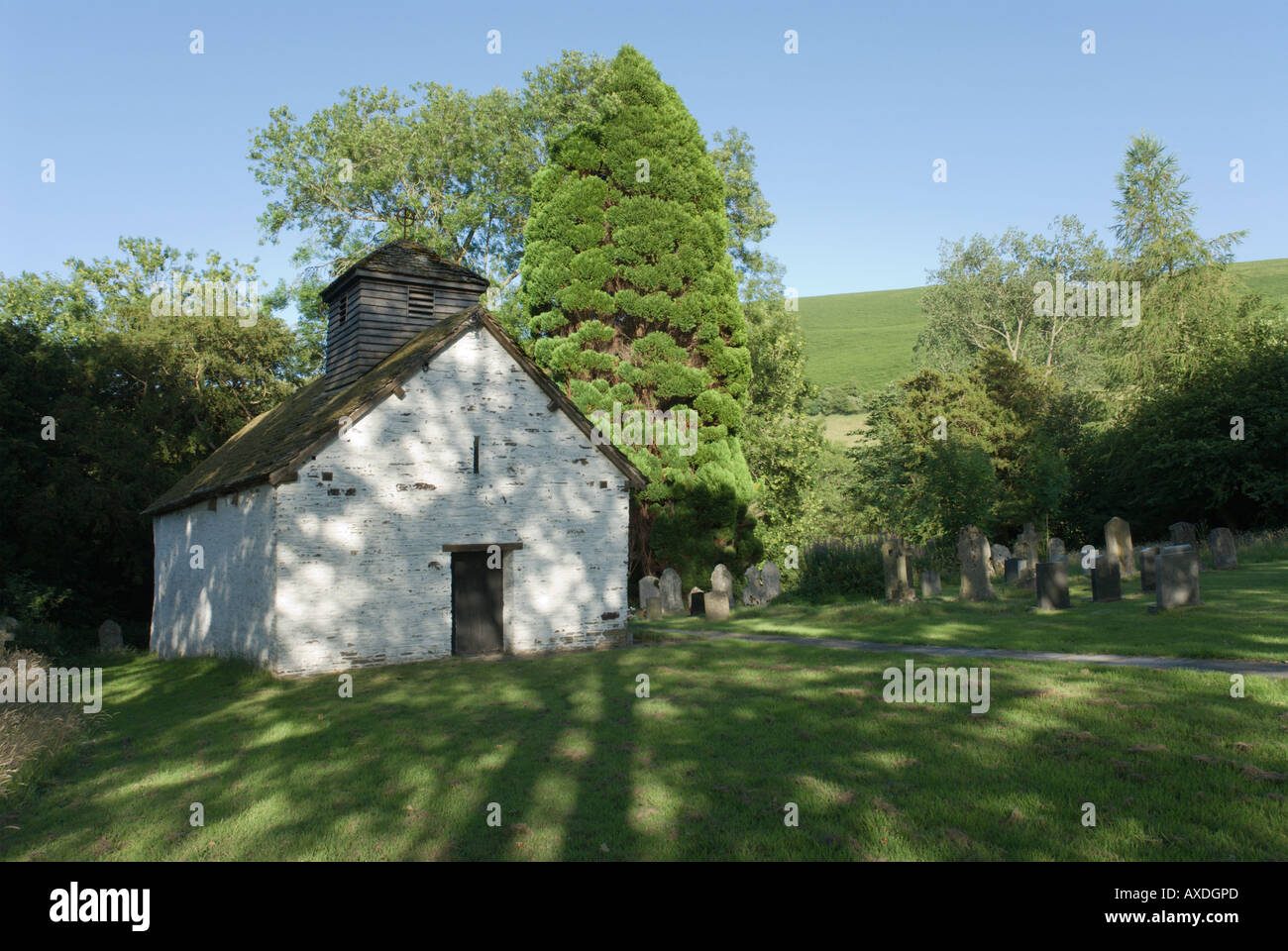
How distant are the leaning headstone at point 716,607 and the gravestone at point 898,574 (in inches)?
164

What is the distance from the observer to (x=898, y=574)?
1988 centimetres

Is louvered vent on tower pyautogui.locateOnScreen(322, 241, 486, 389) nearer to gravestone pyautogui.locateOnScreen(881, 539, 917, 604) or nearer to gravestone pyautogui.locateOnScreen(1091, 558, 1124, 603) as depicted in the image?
gravestone pyautogui.locateOnScreen(881, 539, 917, 604)

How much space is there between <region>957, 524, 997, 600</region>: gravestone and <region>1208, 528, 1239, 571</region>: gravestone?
586 cm

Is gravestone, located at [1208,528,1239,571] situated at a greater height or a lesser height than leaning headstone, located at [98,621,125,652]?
greater

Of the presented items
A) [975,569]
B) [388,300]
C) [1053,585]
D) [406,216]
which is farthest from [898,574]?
[406,216]

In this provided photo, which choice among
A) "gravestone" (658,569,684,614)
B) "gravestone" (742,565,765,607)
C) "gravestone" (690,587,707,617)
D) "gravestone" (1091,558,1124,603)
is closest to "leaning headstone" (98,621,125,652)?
"gravestone" (658,569,684,614)

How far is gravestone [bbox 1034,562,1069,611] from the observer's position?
1603cm

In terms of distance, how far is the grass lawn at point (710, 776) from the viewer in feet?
19.4

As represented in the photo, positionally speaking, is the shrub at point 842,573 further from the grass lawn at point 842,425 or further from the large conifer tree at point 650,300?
the grass lawn at point 842,425

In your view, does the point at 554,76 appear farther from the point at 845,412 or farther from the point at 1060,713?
the point at 845,412

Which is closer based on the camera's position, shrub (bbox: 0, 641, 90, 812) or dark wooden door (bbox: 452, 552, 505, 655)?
shrub (bbox: 0, 641, 90, 812)

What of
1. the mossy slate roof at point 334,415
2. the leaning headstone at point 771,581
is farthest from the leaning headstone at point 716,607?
Answer: the mossy slate roof at point 334,415

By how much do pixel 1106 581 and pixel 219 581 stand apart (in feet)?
62.6
